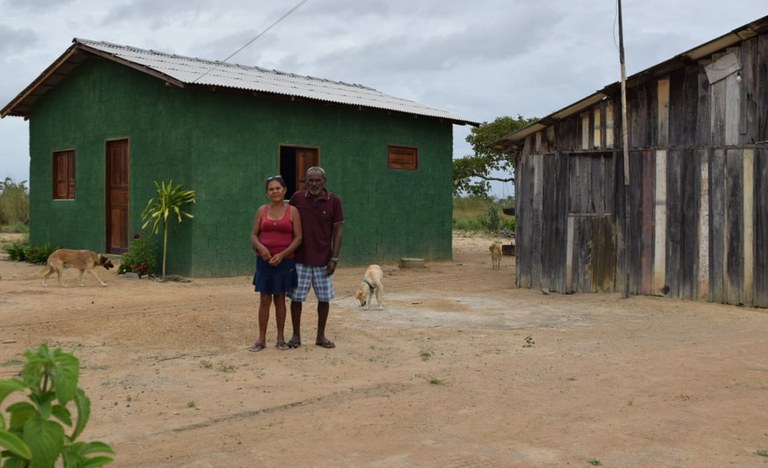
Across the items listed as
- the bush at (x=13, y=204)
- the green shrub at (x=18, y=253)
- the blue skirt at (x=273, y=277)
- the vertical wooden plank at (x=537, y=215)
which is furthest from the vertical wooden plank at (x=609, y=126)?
the bush at (x=13, y=204)

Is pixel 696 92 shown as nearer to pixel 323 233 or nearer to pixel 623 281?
pixel 623 281

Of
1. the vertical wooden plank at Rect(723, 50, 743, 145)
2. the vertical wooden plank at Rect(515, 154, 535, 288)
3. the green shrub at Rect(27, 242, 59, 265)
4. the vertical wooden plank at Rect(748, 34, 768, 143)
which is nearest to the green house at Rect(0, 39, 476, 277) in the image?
the green shrub at Rect(27, 242, 59, 265)

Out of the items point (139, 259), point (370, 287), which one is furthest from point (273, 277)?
point (139, 259)

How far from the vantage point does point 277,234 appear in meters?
6.89

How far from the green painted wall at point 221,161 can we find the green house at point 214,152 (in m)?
0.02

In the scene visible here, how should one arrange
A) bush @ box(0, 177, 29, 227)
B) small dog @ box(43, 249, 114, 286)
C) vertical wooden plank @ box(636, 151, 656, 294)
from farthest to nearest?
bush @ box(0, 177, 29, 227)
small dog @ box(43, 249, 114, 286)
vertical wooden plank @ box(636, 151, 656, 294)

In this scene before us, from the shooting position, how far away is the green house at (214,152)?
13.4 m

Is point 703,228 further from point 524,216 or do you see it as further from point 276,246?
point 276,246

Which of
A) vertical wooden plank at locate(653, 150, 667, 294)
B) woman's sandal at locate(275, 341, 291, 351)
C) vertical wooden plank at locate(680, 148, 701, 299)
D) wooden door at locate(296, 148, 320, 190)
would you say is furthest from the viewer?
wooden door at locate(296, 148, 320, 190)

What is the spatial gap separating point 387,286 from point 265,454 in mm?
8735

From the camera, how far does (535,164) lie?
38.8ft

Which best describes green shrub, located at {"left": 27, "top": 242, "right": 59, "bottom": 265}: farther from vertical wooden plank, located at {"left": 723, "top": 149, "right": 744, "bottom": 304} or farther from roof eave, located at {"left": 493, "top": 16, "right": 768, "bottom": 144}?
vertical wooden plank, located at {"left": 723, "top": 149, "right": 744, "bottom": 304}

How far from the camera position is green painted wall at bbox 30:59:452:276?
1338 centimetres

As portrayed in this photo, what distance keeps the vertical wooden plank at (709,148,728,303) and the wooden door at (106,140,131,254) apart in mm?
10268
